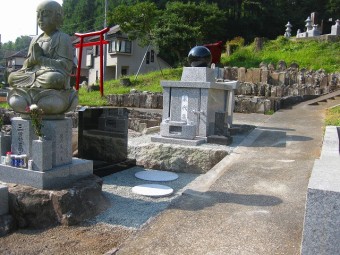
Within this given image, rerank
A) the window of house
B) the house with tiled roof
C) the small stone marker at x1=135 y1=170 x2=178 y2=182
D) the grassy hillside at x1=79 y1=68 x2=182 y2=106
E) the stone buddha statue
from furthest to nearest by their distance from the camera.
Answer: the house with tiled roof, the window of house, the grassy hillside at x1=79 y1=68 x2=182 y2=106, the small stone marker at x1=135 y1=170 x2=178 y2=182, the stone buddha statue

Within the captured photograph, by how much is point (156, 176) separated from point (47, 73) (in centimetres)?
341

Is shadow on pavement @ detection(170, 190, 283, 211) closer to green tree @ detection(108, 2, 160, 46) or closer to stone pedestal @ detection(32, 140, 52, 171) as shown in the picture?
stone pedestal @ detection(32, 140, 52, 171)

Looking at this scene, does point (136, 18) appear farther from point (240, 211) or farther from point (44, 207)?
point (240, 211)

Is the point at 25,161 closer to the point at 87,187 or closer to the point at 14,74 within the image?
the point at 87,187

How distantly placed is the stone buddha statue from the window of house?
29.4m

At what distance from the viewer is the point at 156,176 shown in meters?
7.67

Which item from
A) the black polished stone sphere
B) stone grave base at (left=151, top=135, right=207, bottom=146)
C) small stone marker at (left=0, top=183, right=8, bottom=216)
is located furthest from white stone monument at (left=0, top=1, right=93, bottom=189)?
the black polished stone sphere

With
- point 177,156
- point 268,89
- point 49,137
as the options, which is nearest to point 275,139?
point 177,156

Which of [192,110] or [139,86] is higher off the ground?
Answer: [139,86]

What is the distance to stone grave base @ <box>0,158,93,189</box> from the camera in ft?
16.0

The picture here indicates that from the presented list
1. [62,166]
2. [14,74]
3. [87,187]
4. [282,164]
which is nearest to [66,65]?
[14,74]

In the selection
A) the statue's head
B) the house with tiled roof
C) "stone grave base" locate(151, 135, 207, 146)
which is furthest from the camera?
the house with tiled roof

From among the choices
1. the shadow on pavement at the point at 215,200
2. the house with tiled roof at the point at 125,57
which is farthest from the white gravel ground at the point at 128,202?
the house with tiled roof at the point at 125,57

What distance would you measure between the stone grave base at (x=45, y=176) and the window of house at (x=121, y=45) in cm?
3021
